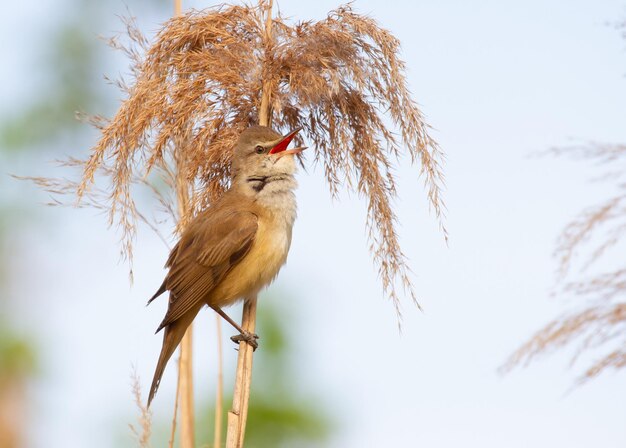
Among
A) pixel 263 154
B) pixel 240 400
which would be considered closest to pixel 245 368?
pixel 240 400

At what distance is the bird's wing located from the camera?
9.81 ft

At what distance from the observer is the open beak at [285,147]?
2.80 m

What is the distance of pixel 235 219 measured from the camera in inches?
119

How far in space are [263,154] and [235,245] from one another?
0.44 m

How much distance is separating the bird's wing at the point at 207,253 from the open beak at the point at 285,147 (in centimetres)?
31

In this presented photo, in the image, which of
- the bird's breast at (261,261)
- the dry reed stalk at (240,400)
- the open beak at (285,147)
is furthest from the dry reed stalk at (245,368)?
the bird's breast at (261,261)

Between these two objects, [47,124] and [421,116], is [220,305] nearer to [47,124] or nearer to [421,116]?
[421,116]

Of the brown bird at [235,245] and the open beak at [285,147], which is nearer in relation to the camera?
the open beak at [285,147]

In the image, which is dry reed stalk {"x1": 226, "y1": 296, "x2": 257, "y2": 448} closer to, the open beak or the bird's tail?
the bird's tail

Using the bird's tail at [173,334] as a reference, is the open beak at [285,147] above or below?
above

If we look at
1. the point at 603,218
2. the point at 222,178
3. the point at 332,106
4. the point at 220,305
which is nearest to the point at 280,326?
the point at 220,305

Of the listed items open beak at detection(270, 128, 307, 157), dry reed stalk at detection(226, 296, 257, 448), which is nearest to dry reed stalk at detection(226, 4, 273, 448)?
dry reed stalk at detection(226, 296, 257, 448)

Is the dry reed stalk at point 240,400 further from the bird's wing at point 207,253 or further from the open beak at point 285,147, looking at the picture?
the open beak at point 285,147

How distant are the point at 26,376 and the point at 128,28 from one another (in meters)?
4.83
